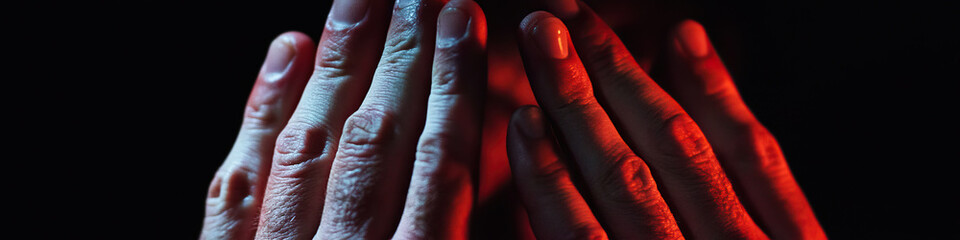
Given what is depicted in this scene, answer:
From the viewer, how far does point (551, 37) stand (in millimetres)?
708

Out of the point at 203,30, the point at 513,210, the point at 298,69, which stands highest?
the point at 203,30

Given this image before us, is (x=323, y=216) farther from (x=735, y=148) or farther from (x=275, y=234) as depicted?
(x=735, y=148)

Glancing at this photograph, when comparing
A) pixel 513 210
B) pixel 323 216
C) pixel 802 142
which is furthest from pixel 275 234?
pixel 802 142

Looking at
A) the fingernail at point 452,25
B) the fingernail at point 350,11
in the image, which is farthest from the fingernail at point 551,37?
the fingernail at point 350,11

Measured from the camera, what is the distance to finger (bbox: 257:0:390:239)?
0.81 metres

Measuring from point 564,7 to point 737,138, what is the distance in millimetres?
439

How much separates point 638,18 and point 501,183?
1.35 feet

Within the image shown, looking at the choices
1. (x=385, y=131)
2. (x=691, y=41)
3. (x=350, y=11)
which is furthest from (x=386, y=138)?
(x=691, y=41)

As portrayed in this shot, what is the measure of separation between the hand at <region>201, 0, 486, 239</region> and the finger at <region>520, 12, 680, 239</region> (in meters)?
0.10

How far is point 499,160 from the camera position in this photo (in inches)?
36.3

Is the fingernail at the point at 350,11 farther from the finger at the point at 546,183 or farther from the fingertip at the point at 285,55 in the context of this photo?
the finger at the point at 546,183

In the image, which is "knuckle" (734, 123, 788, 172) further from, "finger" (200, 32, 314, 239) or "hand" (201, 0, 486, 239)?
"finger" (200, 32, 314, 239)

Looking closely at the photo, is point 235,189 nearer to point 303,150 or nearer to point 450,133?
point 303,150

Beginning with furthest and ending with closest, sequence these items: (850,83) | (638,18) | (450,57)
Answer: (850,83), (638,18), (450,57)
